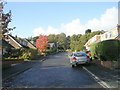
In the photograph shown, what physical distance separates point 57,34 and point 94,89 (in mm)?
176708

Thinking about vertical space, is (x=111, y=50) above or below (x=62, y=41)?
below

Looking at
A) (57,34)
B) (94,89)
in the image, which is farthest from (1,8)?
(57,34)

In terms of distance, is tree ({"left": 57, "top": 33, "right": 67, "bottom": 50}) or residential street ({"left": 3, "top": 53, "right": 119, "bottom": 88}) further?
tree ({"left": 57, "top": 33, "right": 67, "bottom": 50})

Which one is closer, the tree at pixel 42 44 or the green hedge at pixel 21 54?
the green hedge at pixel 21 54

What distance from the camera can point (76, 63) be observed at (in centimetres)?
2891

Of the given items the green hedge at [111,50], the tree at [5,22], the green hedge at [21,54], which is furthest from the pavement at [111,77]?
the green hedge at [21,54]

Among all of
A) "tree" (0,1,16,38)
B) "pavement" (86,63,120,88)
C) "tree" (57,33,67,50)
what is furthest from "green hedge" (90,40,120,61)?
"tree" (57,33,67,50)

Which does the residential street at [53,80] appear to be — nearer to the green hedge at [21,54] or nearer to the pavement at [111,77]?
the pavement at [111,77]

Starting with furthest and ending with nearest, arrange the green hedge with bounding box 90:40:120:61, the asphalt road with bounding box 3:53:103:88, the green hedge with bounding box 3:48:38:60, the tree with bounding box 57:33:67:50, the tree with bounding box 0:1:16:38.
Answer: the tree with bounding box 57:33:67:50 < the green hedge with bounding box 3:48:38:60 < the green hedge with bounding box 90:40:120:61 < the tree with bounding box 0:1:16:38 < the asphalt road with bounding box 3:53:103:88

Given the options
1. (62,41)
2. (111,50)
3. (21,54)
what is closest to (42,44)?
(21,54)

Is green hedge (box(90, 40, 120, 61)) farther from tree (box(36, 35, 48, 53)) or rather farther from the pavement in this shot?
tree (box(36, 35, 48, 53))

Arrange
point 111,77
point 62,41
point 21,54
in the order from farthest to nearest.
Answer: point 62,41
point 21,54
point 111,77

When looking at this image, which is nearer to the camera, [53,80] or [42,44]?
[53,80]

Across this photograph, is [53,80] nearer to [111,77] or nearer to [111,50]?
[111,77]
